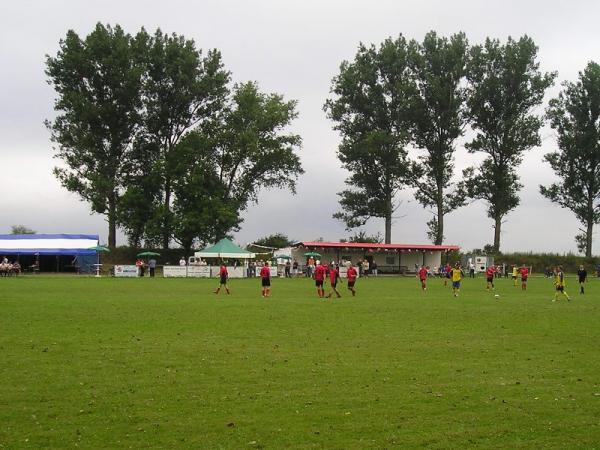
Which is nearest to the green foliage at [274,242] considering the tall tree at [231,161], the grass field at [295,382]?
the tall tree at [231,161]

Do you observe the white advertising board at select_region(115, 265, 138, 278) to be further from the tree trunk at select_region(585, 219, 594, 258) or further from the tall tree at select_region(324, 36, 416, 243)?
the tree trunk at select_region(585, 219, 594, 258)

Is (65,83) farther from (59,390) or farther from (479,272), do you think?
(59,390)

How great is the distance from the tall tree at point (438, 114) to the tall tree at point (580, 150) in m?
11.1

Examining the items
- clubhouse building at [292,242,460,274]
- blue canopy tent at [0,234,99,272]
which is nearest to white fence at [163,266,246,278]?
blue canopy tent at [0,234,99,272]

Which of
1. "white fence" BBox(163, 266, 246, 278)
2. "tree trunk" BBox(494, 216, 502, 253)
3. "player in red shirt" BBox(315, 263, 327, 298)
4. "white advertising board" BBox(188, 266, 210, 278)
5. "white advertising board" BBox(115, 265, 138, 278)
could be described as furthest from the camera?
"tree trunk" BBox(494, 216, 502, 253)

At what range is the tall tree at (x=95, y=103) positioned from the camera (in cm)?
5797

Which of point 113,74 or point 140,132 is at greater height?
point 113,74

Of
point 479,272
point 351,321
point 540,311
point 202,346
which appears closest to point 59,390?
point 202,346

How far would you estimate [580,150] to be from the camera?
214 feet

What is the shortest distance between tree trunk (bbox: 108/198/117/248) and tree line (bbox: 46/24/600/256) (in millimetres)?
136

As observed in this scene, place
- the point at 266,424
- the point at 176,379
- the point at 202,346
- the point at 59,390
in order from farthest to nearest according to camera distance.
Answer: the point at 202,346, the point at 176,379, the point at 59,390, the point at 266,424

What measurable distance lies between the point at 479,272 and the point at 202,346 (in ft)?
178

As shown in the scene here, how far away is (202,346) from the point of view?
1281 cm

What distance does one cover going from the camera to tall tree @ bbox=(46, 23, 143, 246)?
190 ft
